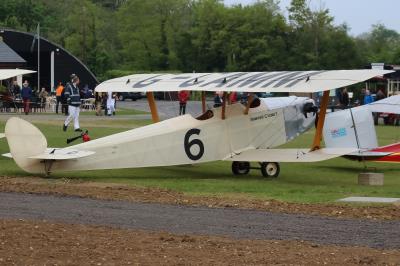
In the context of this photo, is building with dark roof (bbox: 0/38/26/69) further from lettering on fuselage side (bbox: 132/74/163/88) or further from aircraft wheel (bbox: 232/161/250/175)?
aircraft wheel (bbox: 232/161/250/175)

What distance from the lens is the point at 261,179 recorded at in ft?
67.1

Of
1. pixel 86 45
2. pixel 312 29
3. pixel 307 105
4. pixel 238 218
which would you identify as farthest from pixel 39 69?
pixel 238 218

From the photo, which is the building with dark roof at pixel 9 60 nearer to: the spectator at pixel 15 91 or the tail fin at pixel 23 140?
the spectator at pixel 15 91

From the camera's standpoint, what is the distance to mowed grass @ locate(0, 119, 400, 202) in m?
17.5

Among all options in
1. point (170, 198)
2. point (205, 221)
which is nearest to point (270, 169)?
point (170, 198)

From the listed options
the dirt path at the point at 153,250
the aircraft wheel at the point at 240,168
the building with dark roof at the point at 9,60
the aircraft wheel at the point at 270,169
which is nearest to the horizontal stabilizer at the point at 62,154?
the aircraft wheel at the point at 240,168

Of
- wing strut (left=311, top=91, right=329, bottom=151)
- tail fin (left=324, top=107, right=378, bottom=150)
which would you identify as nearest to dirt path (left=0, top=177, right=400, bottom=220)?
wing strut (left=311, top=91, right=329, bottom=151)

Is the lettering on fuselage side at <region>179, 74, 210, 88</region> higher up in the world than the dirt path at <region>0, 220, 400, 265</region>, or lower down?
higher up

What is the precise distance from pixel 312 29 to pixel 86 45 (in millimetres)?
28744

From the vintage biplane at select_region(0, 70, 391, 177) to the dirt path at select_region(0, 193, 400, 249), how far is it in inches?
113

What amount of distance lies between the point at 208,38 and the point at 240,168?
8260 cm

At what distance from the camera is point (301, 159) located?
64.5 ft

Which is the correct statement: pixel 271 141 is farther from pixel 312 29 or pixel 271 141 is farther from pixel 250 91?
pixel 312 29

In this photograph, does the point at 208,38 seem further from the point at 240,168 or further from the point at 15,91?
the point at 240,168
